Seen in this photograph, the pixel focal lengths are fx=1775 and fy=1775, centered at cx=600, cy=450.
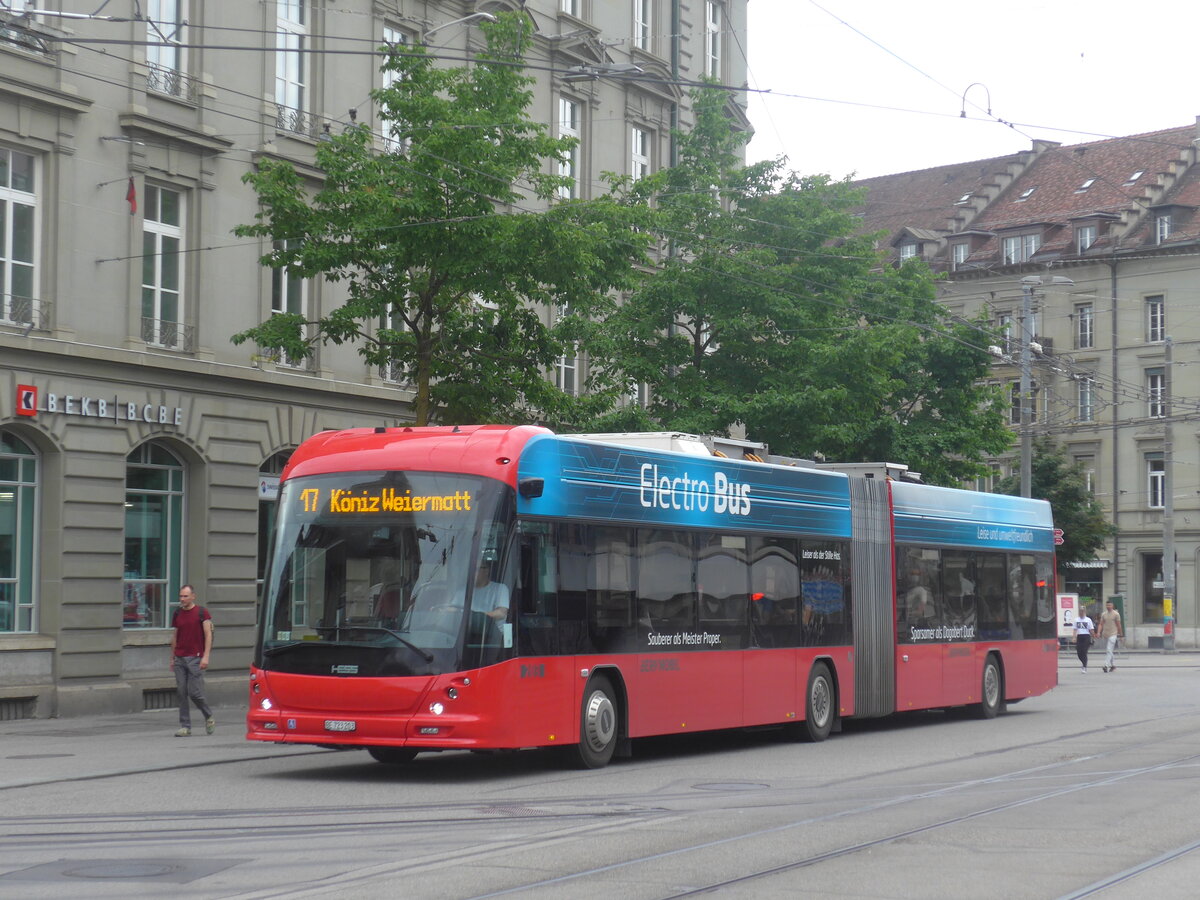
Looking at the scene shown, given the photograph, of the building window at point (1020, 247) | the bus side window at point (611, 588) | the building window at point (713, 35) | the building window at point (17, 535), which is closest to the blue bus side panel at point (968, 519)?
the bus side window at point (611, 588)

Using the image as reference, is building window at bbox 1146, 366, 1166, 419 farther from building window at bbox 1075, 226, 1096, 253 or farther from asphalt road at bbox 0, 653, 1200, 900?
asphalt road at bbox 0, 653, 1200, 900

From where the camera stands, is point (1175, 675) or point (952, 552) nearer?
point (952, 552)

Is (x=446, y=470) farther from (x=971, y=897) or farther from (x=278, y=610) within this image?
(x=971, y=897)

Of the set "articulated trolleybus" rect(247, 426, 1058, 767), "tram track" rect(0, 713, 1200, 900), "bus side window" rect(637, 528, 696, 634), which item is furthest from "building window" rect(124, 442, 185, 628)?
"bus side window" rect(637, 528, 696, 634)

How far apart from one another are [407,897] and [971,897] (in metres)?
2.83

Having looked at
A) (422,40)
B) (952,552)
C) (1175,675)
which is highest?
(422,40)

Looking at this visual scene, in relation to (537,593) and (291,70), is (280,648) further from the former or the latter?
(291,70)

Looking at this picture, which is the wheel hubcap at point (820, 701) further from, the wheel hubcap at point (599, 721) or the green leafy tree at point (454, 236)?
the green leafy tree at point (454, 236)

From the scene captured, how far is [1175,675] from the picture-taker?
128ft

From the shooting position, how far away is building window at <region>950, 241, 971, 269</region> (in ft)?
237

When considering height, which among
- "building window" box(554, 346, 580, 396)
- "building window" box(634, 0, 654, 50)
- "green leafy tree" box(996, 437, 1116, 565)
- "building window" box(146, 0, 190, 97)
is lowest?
"green leafy tree" box(996, 437, 1116, 565)

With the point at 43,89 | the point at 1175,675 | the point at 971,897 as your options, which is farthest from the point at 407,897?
the point at 1175,675

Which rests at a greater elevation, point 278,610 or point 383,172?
point 383,172

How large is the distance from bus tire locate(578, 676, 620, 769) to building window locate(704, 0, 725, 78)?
2570cm
